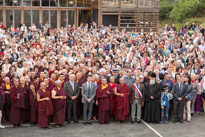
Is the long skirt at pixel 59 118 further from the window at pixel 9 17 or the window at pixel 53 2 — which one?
the window at pixel 53 2

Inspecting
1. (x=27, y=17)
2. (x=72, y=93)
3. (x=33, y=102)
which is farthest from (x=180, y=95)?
(x=27, y=17)

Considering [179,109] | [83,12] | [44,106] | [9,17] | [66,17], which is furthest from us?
[83,12]

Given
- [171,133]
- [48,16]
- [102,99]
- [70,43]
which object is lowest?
[171,133]

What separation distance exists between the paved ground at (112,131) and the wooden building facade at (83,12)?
664 inches

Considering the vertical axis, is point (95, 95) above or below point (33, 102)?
above

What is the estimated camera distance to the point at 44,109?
31.4 ft

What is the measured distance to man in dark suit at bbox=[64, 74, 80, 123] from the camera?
10.1 metres

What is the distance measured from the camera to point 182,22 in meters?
36.6

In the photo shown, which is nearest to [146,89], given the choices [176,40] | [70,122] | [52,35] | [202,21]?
[70,122]

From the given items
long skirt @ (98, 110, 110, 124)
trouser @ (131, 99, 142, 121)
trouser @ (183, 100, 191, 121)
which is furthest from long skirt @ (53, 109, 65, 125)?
trouser @ (183, 100, 191, 121)

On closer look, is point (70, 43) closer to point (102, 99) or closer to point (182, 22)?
point (102, 99)

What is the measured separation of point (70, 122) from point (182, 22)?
96.5 ft

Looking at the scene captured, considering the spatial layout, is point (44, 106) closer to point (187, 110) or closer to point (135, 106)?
point (135, 106)

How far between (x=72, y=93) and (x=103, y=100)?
42.7 inches
